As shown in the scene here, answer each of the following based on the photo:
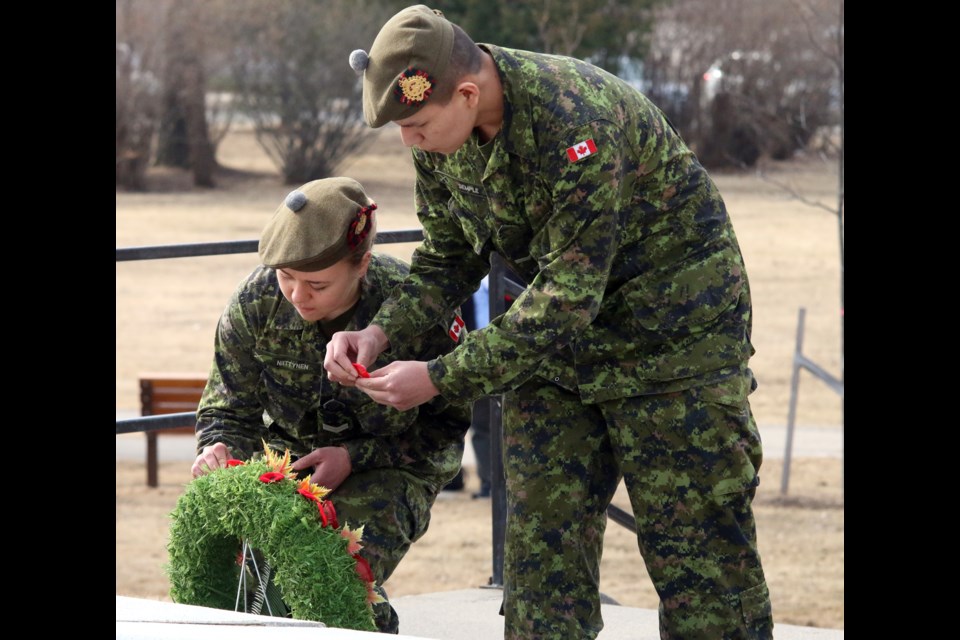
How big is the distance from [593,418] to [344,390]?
2.19ft

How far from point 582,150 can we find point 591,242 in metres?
0.17

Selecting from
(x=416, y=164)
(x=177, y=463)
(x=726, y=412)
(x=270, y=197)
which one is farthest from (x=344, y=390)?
(x=270, y=197)

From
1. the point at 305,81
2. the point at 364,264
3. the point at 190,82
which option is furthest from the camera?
the point at 190,82

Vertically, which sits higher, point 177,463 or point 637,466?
point 637,466

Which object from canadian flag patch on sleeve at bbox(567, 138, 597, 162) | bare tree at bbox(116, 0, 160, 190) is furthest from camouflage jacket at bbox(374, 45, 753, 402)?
bare tree at bbox(116, 0, 160, 190)

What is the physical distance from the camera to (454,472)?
3.60 metres

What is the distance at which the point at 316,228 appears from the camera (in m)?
3.17

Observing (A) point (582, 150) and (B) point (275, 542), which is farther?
(B) point (275, 542)

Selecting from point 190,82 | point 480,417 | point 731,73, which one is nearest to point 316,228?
point 480,417

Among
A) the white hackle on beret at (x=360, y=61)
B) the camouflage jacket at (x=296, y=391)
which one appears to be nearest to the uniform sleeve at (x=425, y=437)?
the camouflage jacket at (x=296, y=391)

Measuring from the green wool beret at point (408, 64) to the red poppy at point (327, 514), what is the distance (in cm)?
84

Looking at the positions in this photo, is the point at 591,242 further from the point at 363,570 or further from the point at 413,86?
the point at 363,570

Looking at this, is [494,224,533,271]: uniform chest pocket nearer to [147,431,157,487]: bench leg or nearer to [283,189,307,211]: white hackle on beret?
[283,189,307,211]: white hackle on beret
